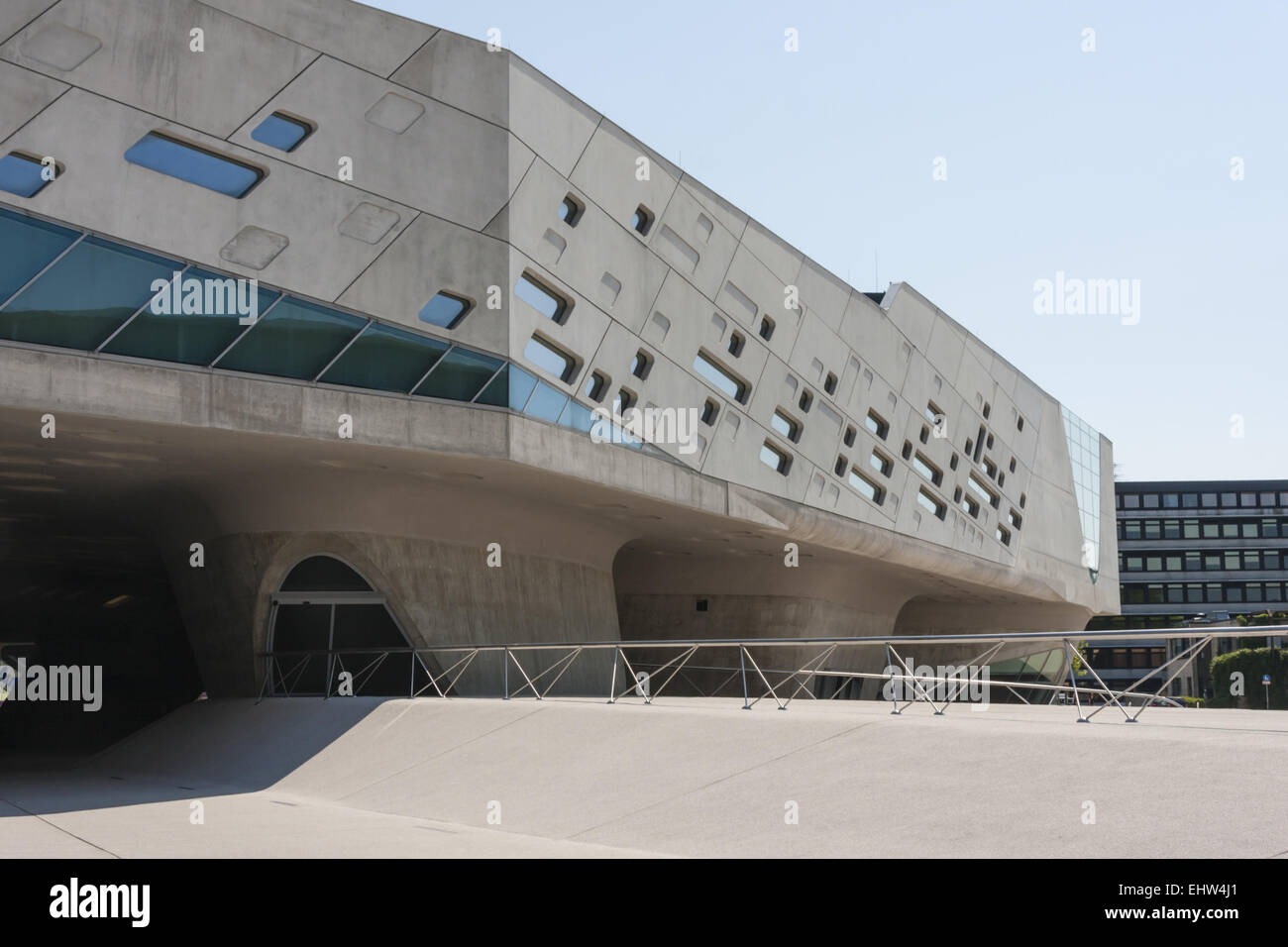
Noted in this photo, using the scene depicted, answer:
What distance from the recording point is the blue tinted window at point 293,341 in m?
17.3

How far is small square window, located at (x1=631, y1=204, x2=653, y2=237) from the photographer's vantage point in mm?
22672

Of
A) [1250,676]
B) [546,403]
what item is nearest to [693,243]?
[546,403]

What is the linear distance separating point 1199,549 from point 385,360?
89.7 m

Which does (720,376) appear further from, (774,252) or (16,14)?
(16,14)

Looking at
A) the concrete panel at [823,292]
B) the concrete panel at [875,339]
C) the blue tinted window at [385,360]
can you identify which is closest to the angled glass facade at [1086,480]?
the concrete panel at [875,339]

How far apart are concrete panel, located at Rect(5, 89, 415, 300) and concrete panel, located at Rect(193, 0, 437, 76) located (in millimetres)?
2152

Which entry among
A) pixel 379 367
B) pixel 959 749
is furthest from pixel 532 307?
pixel 959 749

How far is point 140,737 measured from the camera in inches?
871

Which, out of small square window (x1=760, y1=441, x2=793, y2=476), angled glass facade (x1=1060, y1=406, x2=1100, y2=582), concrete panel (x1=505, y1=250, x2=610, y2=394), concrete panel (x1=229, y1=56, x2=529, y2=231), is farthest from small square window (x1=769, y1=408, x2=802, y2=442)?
angled glass facade (x1=1060, y1=406, x2=1100, y2=582)

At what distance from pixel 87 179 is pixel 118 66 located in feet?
5.83

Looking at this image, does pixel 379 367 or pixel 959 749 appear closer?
pixel 959 749

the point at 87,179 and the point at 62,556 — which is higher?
the point at 87,179

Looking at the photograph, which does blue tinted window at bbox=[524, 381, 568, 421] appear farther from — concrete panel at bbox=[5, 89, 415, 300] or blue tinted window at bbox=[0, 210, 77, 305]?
blue tinted window at bbox=[0, 210, 77, 305]
